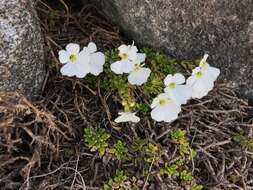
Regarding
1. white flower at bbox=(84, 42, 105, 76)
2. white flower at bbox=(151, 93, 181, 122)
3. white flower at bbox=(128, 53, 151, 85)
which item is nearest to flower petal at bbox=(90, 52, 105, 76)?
white flower at bbox=(84, 42, 105, 76)

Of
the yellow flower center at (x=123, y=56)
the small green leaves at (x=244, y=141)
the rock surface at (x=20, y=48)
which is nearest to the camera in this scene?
the rock surface at (x=20, y=48)

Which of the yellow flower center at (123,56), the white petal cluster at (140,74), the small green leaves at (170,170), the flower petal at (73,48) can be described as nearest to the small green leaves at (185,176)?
the small green leaves at (170,170)

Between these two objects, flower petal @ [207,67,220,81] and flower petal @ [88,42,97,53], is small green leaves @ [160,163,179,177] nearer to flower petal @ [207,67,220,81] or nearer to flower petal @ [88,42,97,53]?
flower petal @ [207,67,220,81]

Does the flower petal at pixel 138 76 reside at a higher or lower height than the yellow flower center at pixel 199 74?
lower

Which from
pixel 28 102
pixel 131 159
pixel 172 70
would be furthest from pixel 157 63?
pixel 28 102

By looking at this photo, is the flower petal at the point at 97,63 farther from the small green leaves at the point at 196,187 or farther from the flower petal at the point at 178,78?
the small green leaves at the point at 196,187

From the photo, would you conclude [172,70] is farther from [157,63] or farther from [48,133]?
[48,133]

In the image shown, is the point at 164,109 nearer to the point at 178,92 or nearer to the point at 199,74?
the point at 178,92
